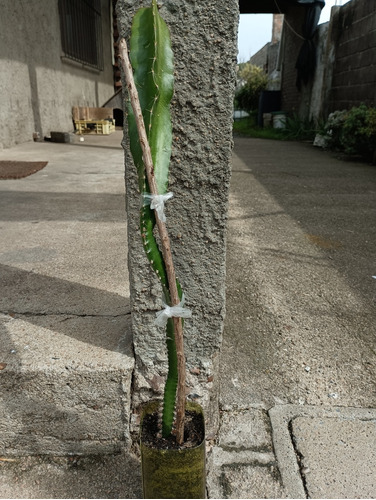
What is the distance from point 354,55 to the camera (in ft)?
26.0

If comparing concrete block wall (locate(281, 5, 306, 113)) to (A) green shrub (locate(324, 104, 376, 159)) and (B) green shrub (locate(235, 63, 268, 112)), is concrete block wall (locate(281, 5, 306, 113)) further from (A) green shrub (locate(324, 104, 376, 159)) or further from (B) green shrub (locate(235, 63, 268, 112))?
(A) green shrub (locate(324, 104, 376, 159))

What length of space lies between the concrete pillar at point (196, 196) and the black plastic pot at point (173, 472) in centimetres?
32

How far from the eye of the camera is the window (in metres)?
8.58

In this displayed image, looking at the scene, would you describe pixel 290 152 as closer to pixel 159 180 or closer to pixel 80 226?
pixel 80 226

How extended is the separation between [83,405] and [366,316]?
1.36 m

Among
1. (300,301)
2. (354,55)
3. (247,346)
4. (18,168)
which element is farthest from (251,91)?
(247,346)

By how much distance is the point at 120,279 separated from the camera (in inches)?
77.5

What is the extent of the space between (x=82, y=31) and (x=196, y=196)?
33.2ft

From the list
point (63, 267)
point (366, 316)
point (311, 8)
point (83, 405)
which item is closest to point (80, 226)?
point (63, 267)

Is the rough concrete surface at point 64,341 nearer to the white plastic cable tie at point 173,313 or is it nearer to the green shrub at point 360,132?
the white plastic cable tie at point 173,313

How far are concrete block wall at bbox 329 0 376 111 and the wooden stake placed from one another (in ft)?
24.1

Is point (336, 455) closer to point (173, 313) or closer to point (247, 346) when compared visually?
point (247, 346)

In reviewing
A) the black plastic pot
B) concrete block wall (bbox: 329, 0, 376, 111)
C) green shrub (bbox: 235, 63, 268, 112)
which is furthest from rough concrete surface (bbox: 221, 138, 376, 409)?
green shrub (bbox: 235, 63, 268, 112)

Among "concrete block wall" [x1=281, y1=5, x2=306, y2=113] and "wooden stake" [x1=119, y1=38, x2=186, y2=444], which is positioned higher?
"concrete block wall" [x1=281, y1=5, x2=306, y2=113]
